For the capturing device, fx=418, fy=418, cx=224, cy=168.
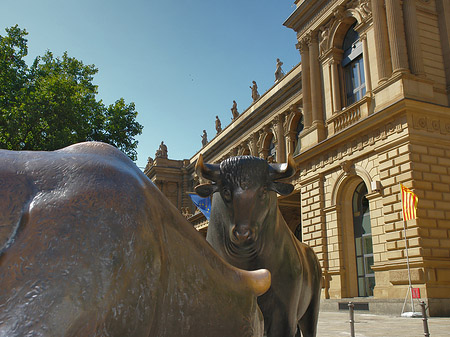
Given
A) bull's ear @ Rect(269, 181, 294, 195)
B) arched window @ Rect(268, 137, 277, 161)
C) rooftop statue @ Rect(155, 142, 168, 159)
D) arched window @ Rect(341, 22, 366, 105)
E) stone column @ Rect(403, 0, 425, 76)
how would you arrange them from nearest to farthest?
bull's ear @ Rect(269, 181, 294, 195), stone column @ Rect(403, 0, 425, 76), arched window @ Rect(341, 22, 366, 105), arched window @ Rect(268, 137, 277, 161), rooftop statue @ Rect(155, 142, 168, 159)

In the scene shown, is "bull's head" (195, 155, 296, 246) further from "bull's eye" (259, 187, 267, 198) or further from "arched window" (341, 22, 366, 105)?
"arched window" (341, 22, 366, 105)

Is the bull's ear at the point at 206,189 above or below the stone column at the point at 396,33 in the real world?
below

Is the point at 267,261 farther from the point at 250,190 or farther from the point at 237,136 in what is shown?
the point at 237,136

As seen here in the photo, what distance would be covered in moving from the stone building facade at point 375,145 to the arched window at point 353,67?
0.06m

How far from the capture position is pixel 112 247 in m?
1.03

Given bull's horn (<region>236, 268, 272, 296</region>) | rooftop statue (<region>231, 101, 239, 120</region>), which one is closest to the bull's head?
bull's horn (<region>236, 268, 272, 296</region>)

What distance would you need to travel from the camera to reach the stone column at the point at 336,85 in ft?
73.6

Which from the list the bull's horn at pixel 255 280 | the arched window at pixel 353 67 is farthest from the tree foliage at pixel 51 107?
the bull's horn at pixel 255 280

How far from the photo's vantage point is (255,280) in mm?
1475

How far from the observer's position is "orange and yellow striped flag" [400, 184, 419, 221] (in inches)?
607

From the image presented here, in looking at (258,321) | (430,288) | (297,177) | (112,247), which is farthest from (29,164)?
(297,177)

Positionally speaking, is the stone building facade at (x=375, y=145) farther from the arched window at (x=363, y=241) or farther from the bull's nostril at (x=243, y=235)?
the bull's nostril at (x=243, y=235)

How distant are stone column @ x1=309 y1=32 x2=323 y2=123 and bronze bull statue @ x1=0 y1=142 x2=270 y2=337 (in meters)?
22.8

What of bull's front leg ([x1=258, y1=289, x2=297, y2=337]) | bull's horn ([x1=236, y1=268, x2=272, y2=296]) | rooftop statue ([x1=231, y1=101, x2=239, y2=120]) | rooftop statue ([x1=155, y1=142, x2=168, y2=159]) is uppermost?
rooftop statue ([x1=155, y1=142, x2=168, y2=159])
